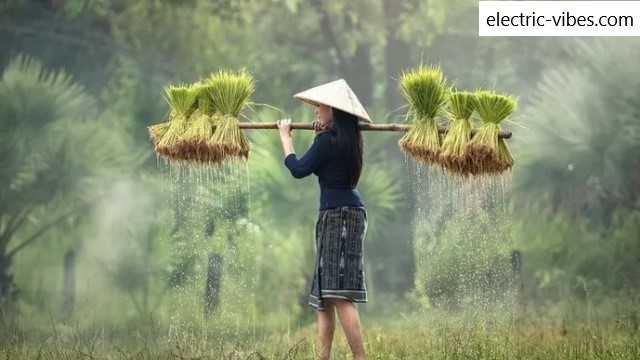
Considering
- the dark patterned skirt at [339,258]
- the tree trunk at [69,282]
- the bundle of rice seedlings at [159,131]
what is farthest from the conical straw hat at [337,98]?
the tree trunk at [69,282]

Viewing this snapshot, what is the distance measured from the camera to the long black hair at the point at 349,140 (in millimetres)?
6172

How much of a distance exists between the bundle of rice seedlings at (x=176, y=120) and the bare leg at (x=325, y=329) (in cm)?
115

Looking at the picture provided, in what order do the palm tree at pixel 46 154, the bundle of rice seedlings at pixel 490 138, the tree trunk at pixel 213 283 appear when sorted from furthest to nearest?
the palm tree at pixel 46 154 < the tree trunk at pixel 213 283 < the bundle of rice seedlings at pixel 490 138

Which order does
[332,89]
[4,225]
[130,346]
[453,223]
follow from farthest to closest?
[4,225] < [453,223] < [130,346] < [332,89]

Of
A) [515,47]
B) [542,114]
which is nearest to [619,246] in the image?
[542,114]

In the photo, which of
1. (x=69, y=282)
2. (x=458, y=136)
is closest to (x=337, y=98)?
(x=458, y=136)

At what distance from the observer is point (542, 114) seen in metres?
11.4

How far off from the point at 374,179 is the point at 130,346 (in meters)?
3.14

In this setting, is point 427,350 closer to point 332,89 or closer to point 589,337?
point 589,337

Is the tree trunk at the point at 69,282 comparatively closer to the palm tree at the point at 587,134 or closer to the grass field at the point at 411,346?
the grass field at the point at 411,346

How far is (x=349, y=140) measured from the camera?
619 centimetres

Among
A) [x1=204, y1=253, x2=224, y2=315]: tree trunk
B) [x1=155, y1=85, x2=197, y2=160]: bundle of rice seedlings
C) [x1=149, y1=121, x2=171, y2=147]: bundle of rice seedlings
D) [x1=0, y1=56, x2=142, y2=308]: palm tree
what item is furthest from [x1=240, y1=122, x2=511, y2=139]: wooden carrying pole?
[x1=0, y1=56, x2=142, y2=308]: palm tree

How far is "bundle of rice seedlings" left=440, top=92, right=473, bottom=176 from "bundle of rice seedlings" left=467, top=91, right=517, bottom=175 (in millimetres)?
33

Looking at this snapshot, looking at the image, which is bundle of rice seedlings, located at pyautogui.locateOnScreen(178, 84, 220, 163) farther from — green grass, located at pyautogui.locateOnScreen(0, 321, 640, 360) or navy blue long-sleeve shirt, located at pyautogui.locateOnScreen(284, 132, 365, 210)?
green grass, located at pyautogui.locateOnScreen(0, 321, 640, 360)
